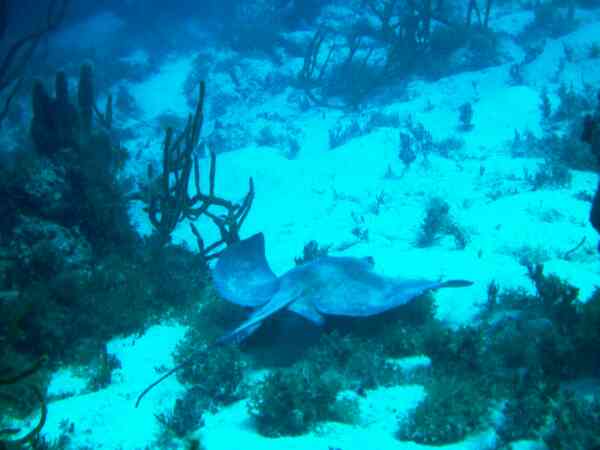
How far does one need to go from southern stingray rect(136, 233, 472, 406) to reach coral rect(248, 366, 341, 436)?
666mm

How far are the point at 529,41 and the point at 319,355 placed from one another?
16514 millimetres

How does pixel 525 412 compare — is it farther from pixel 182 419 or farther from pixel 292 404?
pixel 182 419

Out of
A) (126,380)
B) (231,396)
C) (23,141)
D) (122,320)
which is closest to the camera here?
(231,396)

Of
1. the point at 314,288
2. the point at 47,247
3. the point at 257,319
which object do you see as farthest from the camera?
the point at 47,247

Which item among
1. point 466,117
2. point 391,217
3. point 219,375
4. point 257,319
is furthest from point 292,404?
point 466,117

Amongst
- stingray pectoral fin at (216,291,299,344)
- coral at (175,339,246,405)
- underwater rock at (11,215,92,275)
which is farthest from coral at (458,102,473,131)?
underwater rock at (11,215,92,275)

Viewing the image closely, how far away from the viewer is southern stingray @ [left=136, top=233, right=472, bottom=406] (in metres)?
4.76

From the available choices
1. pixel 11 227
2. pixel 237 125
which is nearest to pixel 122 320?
pixel 11 227

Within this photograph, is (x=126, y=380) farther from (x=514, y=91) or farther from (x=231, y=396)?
(x=514, y=91)

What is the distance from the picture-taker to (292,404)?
3.97 m

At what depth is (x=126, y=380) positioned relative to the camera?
16.4 ft

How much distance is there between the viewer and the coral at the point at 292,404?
12.9 feet

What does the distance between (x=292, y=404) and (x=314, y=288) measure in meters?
1.45

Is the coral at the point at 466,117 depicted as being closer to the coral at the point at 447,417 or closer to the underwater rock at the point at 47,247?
the coral at the point at 447,417
